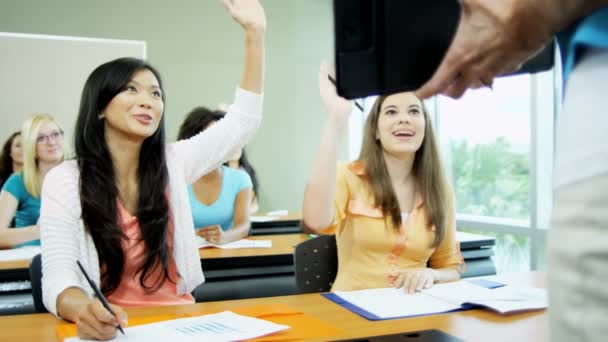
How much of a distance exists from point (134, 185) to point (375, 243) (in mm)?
906

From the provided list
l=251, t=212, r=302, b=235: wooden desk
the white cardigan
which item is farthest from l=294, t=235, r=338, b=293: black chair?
l=251, t=212, r=302, b=235: wooden desk

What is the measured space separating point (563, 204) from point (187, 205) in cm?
158

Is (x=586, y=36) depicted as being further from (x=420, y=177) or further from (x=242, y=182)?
(x=242, y=182)

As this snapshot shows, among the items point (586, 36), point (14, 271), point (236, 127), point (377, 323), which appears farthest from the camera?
point (14, 271)

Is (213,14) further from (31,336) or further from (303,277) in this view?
(31,336)

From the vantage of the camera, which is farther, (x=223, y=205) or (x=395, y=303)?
(x=223, y=205)

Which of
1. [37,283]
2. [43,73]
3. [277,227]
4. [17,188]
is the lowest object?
[277,227]

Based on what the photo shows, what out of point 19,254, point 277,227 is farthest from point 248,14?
point 277,227

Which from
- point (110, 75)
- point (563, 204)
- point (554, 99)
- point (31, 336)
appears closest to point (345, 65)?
point (563, 204)

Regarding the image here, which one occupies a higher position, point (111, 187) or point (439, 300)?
point (111, 187)

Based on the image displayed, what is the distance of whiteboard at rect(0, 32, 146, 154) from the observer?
5254mm

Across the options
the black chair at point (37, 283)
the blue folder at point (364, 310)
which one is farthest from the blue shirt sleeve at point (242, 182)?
the blue folder at point (364, 310)

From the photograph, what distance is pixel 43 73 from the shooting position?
17.6 feet

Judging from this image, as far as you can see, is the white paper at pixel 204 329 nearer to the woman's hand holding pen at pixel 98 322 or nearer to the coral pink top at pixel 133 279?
the woman's hand holding pen at pixel 98 322
